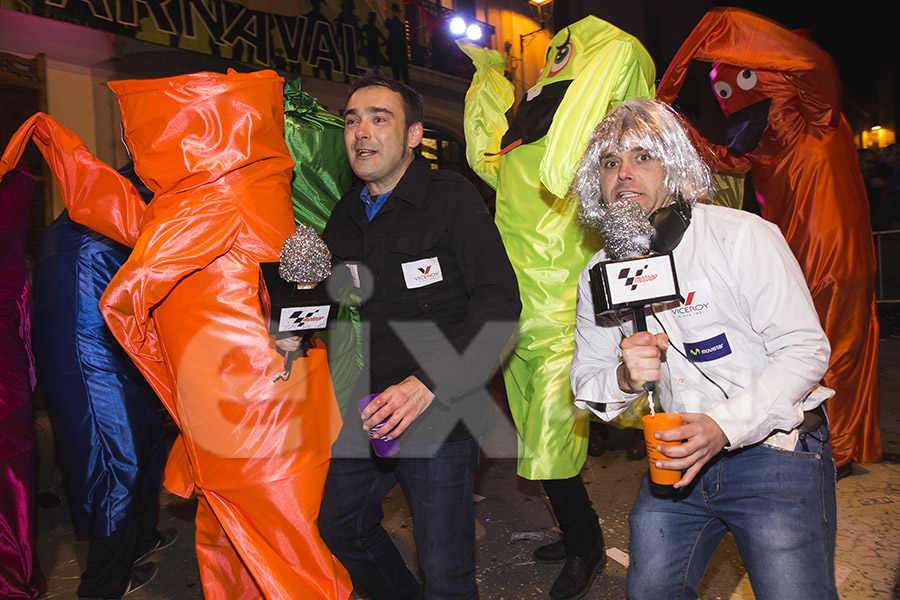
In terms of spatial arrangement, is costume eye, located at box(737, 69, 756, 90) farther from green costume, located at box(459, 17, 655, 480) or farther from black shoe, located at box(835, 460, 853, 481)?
black shoe, located at box(835, 460, 853, 481)

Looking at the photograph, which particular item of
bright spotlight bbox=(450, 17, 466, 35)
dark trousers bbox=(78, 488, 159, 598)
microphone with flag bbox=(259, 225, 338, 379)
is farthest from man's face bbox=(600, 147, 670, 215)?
bright spotlight bbox=(450, 17, 466, 35)

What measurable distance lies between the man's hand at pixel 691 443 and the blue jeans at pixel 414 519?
70cm

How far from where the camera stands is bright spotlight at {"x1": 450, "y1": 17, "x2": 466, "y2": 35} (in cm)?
1119

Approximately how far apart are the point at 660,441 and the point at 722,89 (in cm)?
304

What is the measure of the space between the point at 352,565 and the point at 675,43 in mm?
18783

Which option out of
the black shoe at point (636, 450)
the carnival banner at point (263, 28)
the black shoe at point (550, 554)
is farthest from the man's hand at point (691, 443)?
the carnival banner at point (263, 28)

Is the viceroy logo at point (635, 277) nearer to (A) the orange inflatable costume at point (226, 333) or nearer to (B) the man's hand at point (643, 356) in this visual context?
(B) the man's hand at point (643, 356)

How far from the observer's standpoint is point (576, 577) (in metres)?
2.62

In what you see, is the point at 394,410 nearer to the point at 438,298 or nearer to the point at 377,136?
the point at 438,298

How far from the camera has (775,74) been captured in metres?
3.33

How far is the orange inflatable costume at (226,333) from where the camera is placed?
2.02 m

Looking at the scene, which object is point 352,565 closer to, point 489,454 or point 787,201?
point 489,454

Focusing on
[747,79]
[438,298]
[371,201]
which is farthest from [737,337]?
[747,79]

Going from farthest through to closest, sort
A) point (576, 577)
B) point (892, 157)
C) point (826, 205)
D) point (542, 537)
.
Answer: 1. point (892, 157)
2. point (826, 205)
3. point (542, 537)
4. point (576, 577)
